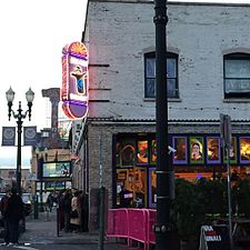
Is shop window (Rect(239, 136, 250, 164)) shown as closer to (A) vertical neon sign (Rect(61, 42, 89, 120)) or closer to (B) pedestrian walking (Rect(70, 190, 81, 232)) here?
(A) vertical neon sign (Rect(61, 42, 89, 120))

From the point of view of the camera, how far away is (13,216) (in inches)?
669

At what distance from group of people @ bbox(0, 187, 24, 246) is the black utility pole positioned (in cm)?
925

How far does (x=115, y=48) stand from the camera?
68.3ft

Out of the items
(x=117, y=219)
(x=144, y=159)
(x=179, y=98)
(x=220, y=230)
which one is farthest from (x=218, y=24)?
(x=220, y=230)

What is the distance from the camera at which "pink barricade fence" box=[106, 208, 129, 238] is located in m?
17.2

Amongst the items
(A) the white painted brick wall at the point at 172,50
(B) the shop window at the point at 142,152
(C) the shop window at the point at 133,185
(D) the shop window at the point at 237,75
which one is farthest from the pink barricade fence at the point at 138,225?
(D) the shop window at the point at 237,75

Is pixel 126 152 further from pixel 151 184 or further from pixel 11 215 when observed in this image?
pixel 11 215

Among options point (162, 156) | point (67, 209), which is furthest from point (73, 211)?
point (162, 156)

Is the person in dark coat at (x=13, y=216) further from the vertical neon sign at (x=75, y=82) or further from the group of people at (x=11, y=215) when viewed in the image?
the vertical neon sign at (x=75, y=82)

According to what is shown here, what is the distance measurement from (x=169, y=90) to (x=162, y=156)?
1288 centimetres

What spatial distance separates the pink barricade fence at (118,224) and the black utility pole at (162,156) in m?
8.71

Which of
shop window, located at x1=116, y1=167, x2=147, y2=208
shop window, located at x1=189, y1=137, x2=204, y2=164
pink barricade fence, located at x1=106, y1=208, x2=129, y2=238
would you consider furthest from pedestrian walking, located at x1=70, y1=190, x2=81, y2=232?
shop window, located at x1=189, y1=137, x2=204, y2=164

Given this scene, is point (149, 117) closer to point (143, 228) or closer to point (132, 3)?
point (132, 3)

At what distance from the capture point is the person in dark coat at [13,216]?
17.0 m
